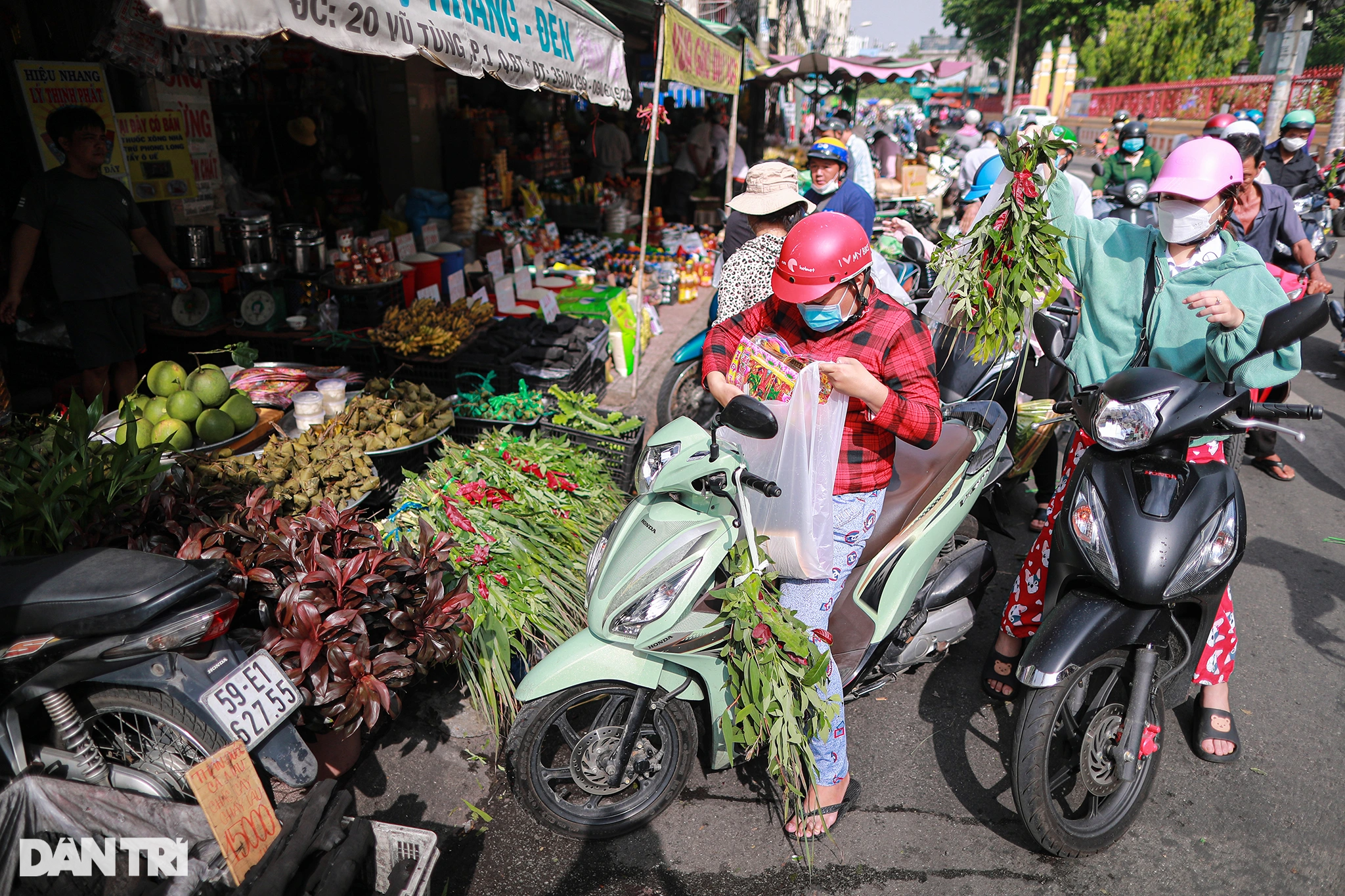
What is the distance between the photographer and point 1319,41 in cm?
4609

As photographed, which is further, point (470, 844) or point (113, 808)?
point (470, 844)

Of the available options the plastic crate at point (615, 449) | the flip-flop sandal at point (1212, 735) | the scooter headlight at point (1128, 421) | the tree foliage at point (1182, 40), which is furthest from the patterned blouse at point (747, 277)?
the tree foliage at point (1182, 40)

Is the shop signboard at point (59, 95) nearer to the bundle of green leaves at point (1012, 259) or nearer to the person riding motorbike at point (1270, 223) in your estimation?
the bundle of green leaves at point (1012, 259)

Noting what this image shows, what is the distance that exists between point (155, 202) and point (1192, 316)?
6.30 m

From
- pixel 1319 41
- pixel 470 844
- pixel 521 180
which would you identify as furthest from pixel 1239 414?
pixel 1319 41

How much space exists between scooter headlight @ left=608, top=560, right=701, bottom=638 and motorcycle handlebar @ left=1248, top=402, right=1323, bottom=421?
1.78 meters

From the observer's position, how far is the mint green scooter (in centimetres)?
229

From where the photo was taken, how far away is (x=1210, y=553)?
96.0 inches

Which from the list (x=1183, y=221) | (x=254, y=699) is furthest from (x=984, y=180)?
(x=254, y=699)

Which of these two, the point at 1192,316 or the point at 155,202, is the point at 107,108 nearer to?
the point at 155,202

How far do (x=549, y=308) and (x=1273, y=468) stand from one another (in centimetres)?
561

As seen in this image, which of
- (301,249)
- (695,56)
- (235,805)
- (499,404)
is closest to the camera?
(235,805)

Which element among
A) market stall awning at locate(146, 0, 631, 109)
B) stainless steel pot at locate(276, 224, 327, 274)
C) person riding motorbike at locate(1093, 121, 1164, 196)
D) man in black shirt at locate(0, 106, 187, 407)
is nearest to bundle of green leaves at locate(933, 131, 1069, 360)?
market stall awning at locate(146, 0, 631, 109)

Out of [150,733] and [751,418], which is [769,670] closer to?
[751,418]
